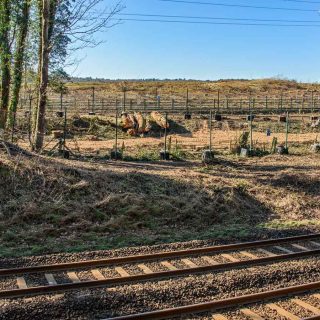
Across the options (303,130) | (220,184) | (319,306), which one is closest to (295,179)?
(220,184)

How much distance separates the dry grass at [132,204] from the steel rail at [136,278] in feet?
7.60

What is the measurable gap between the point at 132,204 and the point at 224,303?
274 inches

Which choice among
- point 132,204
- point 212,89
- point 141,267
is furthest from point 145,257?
point 212,89

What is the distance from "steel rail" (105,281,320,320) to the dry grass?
4.22 metres

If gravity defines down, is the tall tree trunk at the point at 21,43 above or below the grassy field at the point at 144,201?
above

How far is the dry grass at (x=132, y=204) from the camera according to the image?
13188 millimetres

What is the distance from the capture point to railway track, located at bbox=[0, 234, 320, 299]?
931 centimetres

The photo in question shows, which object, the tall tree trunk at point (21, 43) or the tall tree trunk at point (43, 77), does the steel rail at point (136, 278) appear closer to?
the tall tree trunk at point (43, 77)

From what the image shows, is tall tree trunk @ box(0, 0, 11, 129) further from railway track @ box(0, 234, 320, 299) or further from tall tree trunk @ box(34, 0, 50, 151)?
railway track @ box(0, 234, 320, 299)

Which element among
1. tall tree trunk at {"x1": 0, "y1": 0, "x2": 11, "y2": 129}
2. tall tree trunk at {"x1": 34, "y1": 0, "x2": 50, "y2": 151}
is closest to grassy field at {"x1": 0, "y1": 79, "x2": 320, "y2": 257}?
tall tree trunk at {"x1": 34, "y1": 0, "x2": 50, "y2": 151}

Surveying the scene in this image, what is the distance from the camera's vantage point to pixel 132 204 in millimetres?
15070

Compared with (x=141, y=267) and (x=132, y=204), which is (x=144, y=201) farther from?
(x=141, y=267)

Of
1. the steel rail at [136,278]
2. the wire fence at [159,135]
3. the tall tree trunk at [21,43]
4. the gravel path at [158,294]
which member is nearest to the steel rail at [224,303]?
the gravel path at [158,294]

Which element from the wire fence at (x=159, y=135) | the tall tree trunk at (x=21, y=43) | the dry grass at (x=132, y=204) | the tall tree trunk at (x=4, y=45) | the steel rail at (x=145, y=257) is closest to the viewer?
the steel rail at (x=145, y=257)
